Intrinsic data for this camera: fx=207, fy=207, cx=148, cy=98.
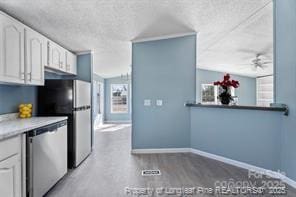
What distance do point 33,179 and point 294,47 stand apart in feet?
11.5

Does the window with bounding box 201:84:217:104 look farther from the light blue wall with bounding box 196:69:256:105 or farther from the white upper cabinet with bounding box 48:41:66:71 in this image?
the white upper cabinet with bounding box 48:41:66:71

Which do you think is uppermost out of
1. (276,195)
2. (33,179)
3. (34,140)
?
(34,140)

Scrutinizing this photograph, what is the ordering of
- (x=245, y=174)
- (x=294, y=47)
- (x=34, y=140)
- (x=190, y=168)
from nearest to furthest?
(x=34, y=140)
(x=294, y=47)
(x=245, y=174)
(x=190, y=168)

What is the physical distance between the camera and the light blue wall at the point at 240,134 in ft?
10.00

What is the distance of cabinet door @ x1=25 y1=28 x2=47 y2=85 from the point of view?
265 centimetres

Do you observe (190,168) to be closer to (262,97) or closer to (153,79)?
(153,79)

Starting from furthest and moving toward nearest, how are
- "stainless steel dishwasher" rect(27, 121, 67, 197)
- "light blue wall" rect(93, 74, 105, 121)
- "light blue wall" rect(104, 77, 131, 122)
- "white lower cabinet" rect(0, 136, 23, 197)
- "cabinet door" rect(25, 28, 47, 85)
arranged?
"light blue wall" rect(104, 77, 131, 122) → "light blue wall" rect(93, 74, 105, 121) → "cabinet door" rect(25, 28, 47, 85) → "stainless steel dishwasher" rect(27, 121, 67, 197) → "white lower cabinet" rect(0, 136, 23, 197)

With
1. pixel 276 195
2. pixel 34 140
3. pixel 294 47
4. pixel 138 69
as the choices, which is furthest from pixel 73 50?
pixel 276 195

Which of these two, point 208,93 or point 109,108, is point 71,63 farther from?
point 208,93

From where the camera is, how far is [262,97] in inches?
392

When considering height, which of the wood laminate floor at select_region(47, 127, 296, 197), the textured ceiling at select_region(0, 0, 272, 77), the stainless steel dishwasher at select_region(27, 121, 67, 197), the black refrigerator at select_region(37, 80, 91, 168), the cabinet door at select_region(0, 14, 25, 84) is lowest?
the wood laminate floor at select_region(47, 127, 296, 197)

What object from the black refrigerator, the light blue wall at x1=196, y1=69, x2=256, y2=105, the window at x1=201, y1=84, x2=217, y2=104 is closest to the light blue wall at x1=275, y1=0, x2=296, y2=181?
the black refrigerator

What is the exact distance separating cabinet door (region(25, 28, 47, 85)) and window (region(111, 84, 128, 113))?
690 cm

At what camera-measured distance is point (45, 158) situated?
239 centimetres
